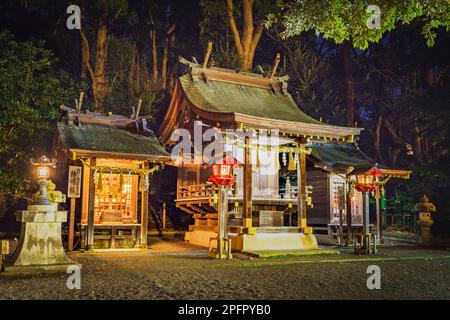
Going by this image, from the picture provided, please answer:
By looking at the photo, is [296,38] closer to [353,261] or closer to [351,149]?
[351,149]

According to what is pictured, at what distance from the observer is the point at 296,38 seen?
3194 centimetres

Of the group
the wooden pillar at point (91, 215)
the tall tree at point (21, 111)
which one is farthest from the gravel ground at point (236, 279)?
the tall tree at point (21, 111)

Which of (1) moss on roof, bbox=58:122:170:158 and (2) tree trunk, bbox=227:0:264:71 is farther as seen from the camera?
(2) tree trunk, bbox=227:0:264:71

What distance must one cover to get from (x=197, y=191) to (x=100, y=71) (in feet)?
39.0

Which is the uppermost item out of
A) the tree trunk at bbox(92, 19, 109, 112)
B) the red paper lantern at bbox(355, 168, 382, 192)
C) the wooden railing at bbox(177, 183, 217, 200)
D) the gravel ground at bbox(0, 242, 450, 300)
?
the tree trunk at bbox(92, 19, 109, 112)

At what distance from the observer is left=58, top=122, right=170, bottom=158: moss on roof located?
14445 millimetres

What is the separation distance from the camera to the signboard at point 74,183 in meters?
14.5

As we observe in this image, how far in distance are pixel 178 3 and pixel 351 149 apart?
20229mm

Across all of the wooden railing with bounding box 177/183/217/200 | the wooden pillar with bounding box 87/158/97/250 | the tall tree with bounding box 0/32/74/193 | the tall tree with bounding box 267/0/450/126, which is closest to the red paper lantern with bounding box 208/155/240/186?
the wooden railing with bounding box 177/183/217/200

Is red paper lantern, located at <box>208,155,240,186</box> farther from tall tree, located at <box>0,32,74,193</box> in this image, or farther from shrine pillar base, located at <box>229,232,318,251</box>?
tall tree, located at <box>0,32,74,193</box>

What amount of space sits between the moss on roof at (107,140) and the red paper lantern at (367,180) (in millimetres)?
7349

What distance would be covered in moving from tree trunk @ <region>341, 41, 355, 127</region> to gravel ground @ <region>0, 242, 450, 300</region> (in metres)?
17.8

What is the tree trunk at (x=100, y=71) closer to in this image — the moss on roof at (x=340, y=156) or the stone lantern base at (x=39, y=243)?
the moss on roof at (x=340, y=156)
